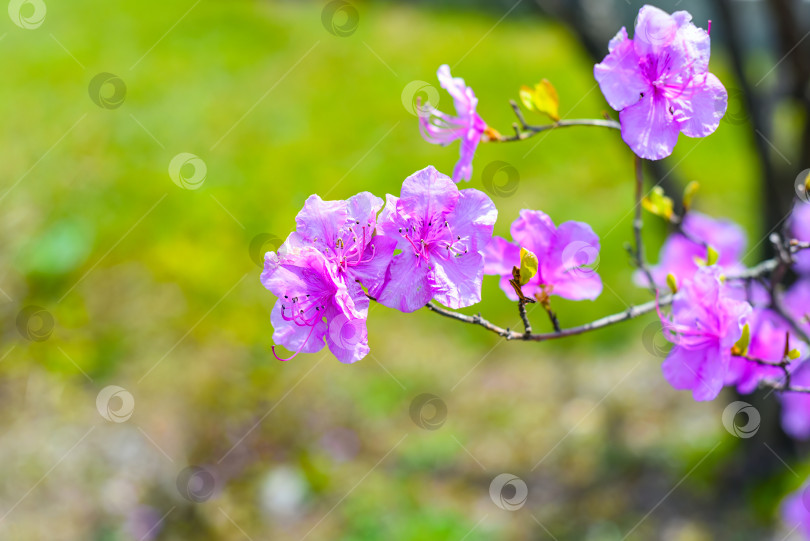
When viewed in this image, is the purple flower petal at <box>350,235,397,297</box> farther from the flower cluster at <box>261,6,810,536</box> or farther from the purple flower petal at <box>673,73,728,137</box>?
the purple flower petal at <box>673,73,728,137</box>

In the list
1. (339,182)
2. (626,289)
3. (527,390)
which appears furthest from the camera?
(339,182)

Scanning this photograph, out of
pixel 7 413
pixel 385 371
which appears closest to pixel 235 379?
pixel 385 371

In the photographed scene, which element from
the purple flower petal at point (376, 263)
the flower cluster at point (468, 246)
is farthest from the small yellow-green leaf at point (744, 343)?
the purple flower petal at point (376, 263)

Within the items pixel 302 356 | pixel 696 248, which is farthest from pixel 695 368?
pixel 302 356

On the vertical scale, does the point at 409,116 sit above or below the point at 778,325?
below

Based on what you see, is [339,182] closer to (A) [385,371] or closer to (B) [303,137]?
(B) [303,137]

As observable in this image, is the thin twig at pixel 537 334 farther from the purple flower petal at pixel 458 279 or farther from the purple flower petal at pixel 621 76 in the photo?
the purple flower petal at pixel 621 76
